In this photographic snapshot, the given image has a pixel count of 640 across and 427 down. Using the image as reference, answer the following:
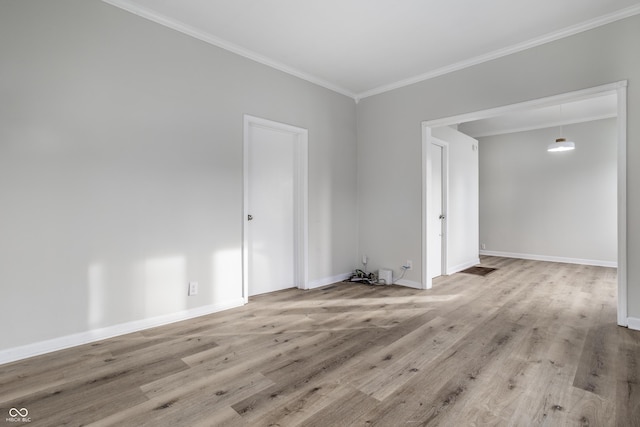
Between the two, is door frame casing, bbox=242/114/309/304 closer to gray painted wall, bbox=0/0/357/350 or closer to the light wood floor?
gray painted wall, bbox=0/0/357/350

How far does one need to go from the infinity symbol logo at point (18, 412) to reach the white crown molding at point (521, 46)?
4.76m

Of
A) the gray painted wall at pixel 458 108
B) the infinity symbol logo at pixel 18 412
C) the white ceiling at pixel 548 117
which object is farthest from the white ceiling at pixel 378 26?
the infinity symbol logo at pixel 18 412

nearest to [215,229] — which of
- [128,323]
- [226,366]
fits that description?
[128,323]

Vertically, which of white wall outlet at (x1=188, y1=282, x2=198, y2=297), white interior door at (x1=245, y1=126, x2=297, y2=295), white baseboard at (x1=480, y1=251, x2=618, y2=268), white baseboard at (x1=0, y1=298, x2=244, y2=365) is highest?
white interior door at (x1=245, y1=126, x2=297, y2=295)

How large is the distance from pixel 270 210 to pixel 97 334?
2.16 meters

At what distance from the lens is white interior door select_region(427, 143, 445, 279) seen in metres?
4.96

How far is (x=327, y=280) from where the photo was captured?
4.59m

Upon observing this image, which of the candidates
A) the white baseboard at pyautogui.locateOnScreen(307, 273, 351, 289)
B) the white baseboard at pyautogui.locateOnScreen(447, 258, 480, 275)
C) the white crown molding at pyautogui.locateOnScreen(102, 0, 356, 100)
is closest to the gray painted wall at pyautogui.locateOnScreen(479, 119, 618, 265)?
the white baseboard at pyautogui.locateOnScreen(447, 258, 480, 275)

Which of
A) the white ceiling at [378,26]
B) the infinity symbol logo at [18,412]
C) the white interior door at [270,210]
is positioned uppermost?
the white ceiling at [378,26]

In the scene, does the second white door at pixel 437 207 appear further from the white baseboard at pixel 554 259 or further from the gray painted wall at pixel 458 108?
the white baseboard at pixel 554 259

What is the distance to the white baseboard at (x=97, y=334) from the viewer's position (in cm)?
231

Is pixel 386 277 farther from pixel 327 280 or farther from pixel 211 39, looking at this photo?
pixel 211 39

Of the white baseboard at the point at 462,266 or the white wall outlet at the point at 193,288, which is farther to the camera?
the white baseboard at the point at 462,266

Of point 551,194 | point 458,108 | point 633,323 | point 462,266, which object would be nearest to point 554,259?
point 551,194
